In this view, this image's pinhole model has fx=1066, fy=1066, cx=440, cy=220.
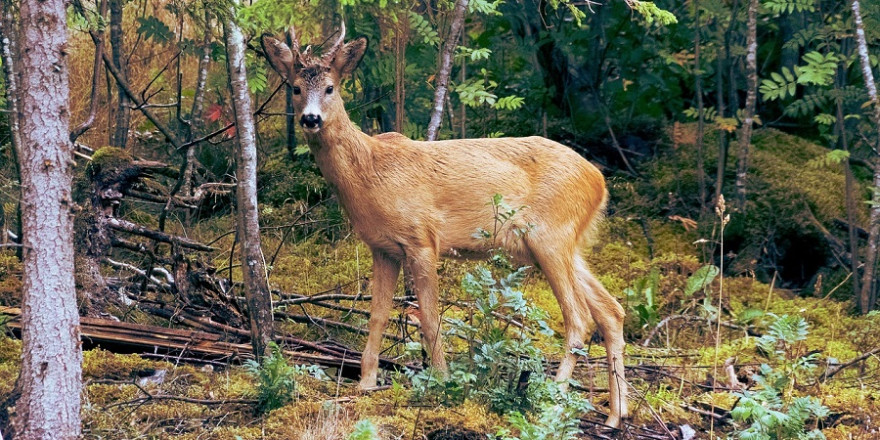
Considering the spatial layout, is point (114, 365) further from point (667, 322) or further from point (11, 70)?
point (667, 322)

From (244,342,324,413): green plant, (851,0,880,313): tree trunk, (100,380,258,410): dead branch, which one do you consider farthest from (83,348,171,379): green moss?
(851,0,880,313): tree trunk

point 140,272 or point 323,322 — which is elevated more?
point 140,272

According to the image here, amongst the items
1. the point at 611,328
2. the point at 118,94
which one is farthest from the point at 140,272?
the point at 611,328

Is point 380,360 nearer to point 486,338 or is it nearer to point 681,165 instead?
point 486,338

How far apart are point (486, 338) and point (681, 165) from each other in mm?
6068

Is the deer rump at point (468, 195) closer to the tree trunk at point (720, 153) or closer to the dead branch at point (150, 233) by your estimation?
the dead branch at point (150, 233)

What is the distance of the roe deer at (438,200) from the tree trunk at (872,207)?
3169 mm

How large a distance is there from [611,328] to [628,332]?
185 cm

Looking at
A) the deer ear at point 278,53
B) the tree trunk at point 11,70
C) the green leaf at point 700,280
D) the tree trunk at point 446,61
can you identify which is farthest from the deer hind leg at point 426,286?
the green leaf at point 700,280

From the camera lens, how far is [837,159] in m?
→ 9.30

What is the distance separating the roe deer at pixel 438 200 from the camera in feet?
22.3

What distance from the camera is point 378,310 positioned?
23.4 feet

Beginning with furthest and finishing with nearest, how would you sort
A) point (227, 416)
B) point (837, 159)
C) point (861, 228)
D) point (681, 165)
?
point (681, 165) < point (861, 228) < point (837, 159) < point (227, 416)

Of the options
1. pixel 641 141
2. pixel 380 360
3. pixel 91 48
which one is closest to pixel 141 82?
pixel 91 48
